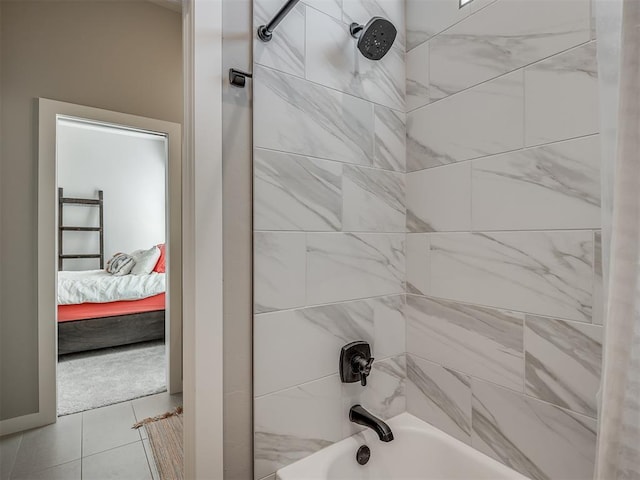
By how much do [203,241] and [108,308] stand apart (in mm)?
3227

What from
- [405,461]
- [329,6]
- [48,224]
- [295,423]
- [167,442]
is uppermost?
[329,6]

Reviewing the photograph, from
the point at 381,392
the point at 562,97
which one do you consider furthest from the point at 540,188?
the point at 381,392

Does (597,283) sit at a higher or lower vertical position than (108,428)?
higher

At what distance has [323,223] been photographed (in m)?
1.27

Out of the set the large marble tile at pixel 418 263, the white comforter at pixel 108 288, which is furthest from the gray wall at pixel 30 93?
the large marble tile at pixel 418 263

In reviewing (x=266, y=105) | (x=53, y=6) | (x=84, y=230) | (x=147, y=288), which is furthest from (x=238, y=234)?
(x=84, y=230)

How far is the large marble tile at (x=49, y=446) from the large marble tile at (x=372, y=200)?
81.7 inches

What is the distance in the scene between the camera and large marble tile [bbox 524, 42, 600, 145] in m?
0.98

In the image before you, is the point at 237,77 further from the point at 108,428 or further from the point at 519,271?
the point at 108,428

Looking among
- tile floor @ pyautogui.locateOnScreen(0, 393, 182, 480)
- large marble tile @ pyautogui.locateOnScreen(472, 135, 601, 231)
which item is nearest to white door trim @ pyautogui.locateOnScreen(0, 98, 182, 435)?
tile floor @ pyautogui.locateOnScreen(0, 393, 182, 480)

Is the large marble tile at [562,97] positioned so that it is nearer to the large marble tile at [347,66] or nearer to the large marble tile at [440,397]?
the large marble tile at [347,66]

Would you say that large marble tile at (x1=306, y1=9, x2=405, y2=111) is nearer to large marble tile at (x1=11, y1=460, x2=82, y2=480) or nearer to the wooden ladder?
large marble tile at (x1=11, y1=460, x2=82, y2=480)

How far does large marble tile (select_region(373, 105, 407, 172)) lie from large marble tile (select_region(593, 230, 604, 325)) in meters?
0.75

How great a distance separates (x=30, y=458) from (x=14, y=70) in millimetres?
2271
